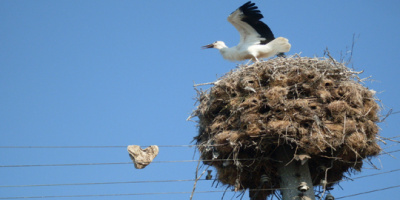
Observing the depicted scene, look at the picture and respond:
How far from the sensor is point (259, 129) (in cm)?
777

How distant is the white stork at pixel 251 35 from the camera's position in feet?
38.9

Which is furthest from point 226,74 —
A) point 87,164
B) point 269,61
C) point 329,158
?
point 87,164

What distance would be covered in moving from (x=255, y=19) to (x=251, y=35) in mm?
373

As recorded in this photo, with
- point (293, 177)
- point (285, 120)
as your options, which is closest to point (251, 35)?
point (285, 120)

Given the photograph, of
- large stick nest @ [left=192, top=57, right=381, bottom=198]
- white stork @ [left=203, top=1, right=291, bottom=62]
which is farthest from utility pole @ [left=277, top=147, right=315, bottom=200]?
white stork @ [left=203, top=1, right=291, bottom=62]

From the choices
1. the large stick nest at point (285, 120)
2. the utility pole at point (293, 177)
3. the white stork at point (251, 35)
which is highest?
the white stork at point (251, 35)

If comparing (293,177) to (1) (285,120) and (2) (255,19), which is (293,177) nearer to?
(1) (285,120)

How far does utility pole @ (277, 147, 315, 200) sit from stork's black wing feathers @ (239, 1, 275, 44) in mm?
4478

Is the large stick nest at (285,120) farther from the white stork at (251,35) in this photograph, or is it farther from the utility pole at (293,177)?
the white stork at (251,35)

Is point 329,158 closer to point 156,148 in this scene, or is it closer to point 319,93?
point 319,93

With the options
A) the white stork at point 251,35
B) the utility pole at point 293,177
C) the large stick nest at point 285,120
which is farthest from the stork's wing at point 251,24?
the utility pole at point 293,177

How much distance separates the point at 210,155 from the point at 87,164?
2.27 metres

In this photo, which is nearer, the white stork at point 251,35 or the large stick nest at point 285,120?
the large stick nest at point 285,120

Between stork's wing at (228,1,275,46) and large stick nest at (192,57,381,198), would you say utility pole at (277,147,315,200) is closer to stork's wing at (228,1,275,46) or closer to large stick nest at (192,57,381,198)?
large stick nest at (192,57,381,198)
